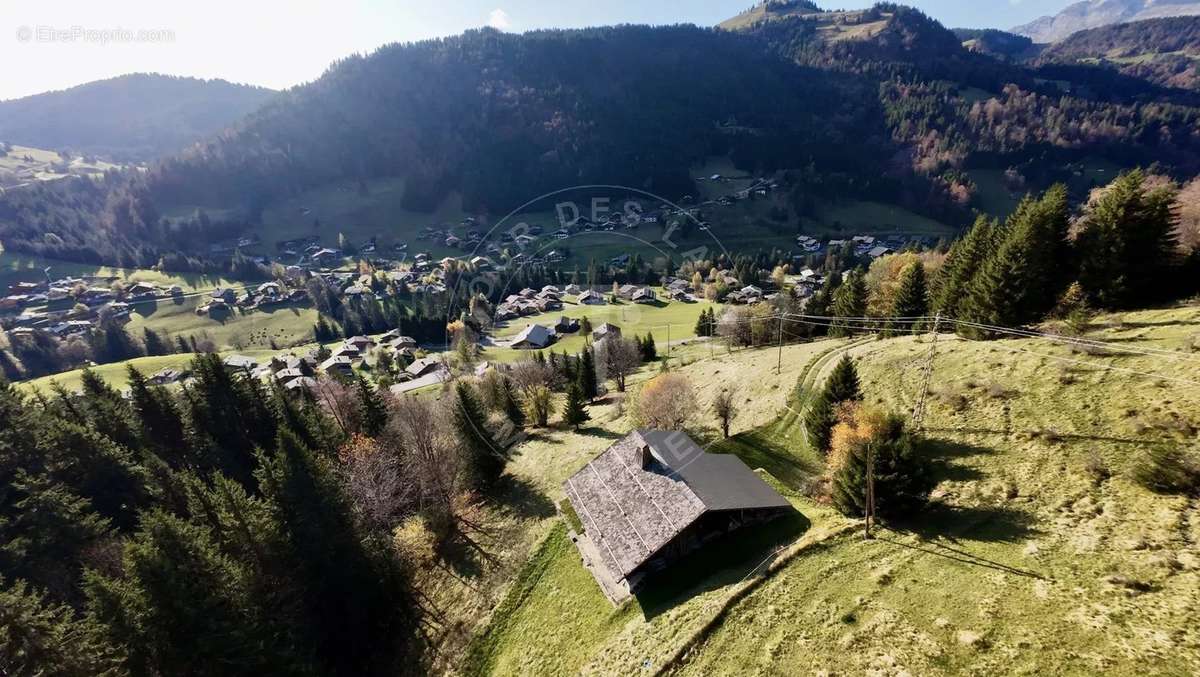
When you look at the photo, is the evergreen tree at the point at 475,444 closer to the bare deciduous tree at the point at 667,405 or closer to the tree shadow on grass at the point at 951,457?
the bare deciduous tree at the point at 667,405

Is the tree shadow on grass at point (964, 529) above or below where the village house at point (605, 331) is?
above

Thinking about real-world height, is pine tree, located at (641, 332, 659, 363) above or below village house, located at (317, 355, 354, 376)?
above

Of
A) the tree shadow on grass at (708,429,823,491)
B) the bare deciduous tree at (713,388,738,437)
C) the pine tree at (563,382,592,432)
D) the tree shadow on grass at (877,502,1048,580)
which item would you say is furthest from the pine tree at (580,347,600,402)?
the tree shadow on grass at (877,502,1048,580)

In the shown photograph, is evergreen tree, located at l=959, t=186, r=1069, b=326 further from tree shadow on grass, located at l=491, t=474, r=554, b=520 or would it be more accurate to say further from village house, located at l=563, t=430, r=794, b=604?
tree shadow on grass, located at l=491, t=474, r=554, b=520

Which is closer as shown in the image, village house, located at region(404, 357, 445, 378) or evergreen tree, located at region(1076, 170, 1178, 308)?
evergreen tree, located at region(1076, 170, 1178, 308)

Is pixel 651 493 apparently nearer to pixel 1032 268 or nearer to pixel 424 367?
pixel 1032 268

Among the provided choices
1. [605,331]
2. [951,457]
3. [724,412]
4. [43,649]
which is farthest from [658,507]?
[605,331]

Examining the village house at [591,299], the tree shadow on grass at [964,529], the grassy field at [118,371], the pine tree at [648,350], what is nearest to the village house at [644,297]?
the village house at [591,299]
